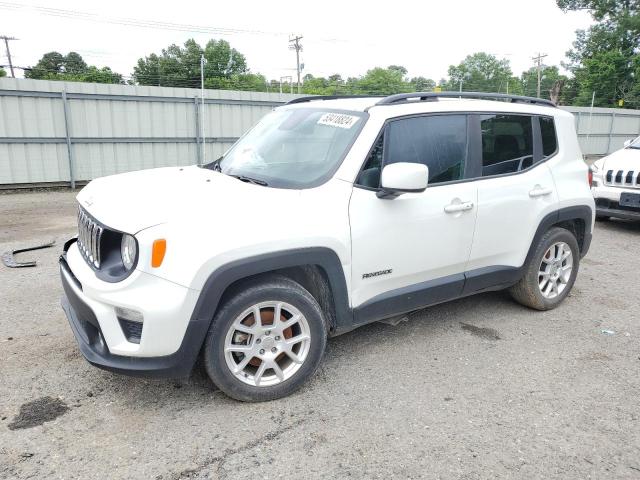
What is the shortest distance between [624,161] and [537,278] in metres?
4.83

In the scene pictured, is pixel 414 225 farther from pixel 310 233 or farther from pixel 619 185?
pixel 619 185

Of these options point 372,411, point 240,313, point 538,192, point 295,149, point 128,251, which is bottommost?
point 372,411

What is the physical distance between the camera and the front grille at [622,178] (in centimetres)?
765

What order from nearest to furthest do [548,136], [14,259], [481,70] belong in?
[548,136]
[14,259]
[481,70]

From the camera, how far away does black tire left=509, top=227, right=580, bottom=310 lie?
438 cm

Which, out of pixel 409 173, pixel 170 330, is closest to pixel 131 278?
pixel 170 330

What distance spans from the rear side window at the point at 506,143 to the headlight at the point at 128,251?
2.59 metres

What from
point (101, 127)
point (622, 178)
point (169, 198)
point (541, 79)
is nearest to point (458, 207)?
point (169, 198)

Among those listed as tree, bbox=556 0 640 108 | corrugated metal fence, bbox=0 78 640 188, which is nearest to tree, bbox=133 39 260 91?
tree, bbox=556 0 640 108

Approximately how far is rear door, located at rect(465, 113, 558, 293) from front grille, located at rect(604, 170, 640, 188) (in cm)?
419

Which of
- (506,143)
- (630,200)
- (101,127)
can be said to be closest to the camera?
(506,143)

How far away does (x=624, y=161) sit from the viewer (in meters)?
8.01

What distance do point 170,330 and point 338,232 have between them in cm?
113

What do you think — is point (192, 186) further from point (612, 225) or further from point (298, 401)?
point (612, 225)
